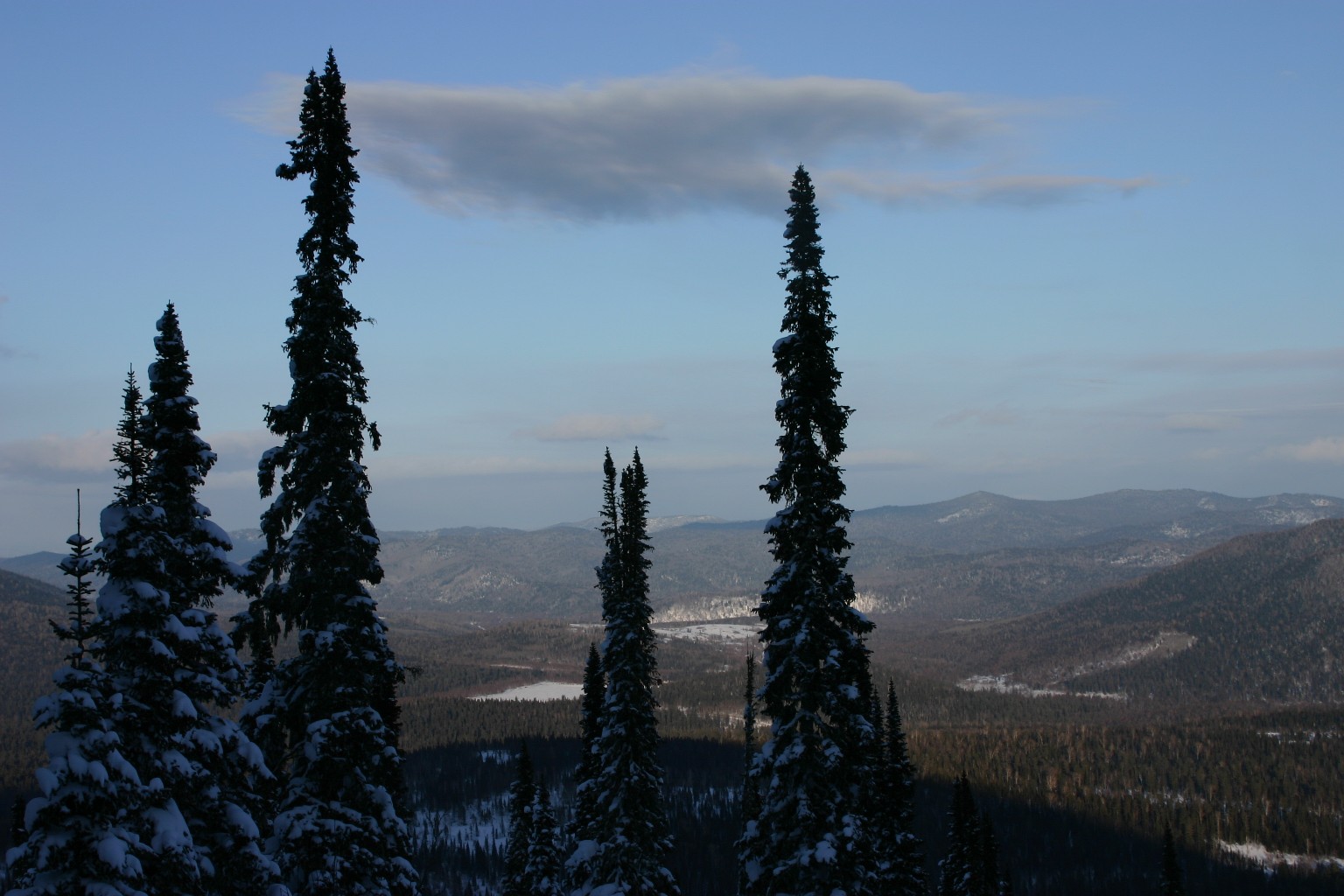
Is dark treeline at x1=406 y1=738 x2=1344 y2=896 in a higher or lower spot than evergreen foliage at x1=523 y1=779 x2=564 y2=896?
lower

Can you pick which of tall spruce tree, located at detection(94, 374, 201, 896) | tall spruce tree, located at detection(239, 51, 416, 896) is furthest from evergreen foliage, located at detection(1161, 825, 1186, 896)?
tall spruce tree, located at detection(94, 374, 201, 896)

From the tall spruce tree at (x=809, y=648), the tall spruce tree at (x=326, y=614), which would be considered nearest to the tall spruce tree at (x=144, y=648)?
the tall spruce tree at (x=326, y=614)

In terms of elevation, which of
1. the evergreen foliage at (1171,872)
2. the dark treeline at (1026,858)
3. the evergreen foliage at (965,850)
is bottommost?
the dark treeline at (1026,858)

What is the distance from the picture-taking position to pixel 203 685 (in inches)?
789

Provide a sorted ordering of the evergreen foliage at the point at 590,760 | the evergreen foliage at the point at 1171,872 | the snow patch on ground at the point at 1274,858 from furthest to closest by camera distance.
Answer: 1. the snow patch on ground at the point at 1274,858
2. the evergreen foliage at the point at 1171,872
3. the evergreen foliage at the point at 590,760

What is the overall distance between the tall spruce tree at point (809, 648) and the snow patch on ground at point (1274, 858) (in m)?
187

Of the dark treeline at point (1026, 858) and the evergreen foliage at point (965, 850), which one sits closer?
the evergreen foliage at point (965, 850)

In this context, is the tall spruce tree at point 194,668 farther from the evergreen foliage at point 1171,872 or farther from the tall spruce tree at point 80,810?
the evergreen foliage at point 1171,872

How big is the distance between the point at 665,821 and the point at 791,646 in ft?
57.2

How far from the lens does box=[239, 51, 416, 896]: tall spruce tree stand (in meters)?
21.8

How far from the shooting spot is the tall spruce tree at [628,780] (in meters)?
40.0

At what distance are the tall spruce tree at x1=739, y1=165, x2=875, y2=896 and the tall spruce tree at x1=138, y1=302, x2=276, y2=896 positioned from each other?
12979mm

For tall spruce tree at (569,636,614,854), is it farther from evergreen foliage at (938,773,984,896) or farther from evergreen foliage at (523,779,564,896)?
evergreen foliage at (938,773,984,896)

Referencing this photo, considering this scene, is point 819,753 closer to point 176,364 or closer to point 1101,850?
point 176,364
